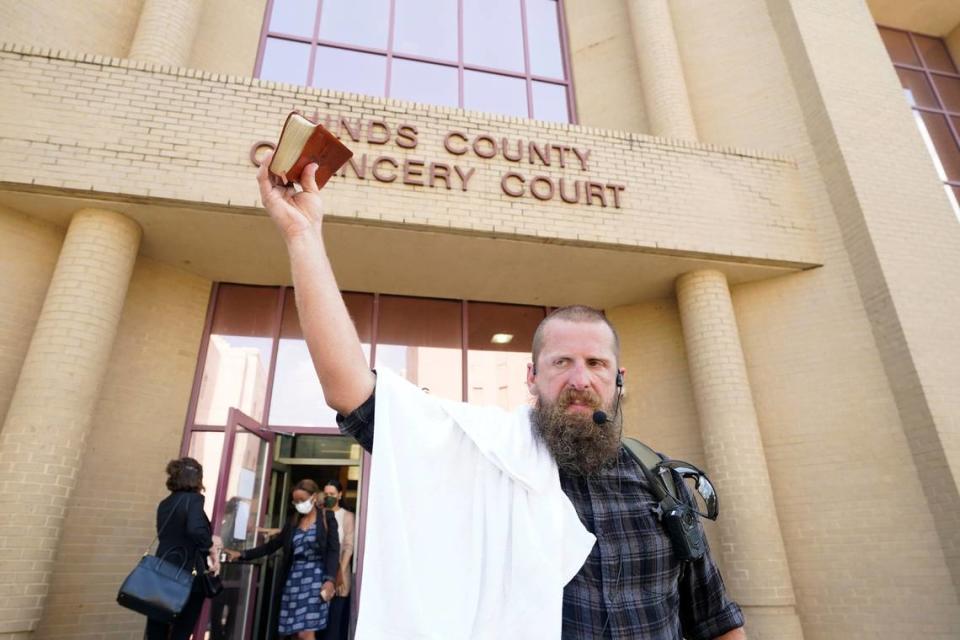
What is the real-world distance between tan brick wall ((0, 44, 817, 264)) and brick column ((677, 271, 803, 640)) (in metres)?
0.79

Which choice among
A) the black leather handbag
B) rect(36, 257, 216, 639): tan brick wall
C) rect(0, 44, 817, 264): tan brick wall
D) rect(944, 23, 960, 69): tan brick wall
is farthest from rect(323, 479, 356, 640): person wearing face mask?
rect(944, 23, 960, 69): tan brick wall

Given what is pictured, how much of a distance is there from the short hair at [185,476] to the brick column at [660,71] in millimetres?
7073

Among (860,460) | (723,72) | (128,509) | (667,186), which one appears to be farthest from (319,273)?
(723,72)

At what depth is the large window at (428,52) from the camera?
829 centimetres

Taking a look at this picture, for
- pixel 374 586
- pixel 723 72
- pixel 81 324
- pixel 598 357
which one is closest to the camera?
pixel 374 586

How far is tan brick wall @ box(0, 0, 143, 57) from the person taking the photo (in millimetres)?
6488

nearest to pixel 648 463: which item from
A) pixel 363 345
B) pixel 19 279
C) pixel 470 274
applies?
pixel 470 274

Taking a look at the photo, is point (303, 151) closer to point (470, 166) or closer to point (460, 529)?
point (460, 529)

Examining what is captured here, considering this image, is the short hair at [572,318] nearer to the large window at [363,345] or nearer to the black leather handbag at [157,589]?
the black leather handbag at [157,589]

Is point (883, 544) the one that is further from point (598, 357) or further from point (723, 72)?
point (723, 72)

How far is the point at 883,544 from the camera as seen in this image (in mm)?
5953

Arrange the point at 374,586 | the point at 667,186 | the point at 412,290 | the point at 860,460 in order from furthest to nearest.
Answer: the point at 412,290
the point at 667,186
the point at 860,460
the point at 374,586

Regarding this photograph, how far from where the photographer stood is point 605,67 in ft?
29.7

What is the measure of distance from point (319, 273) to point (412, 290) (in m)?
6.19
